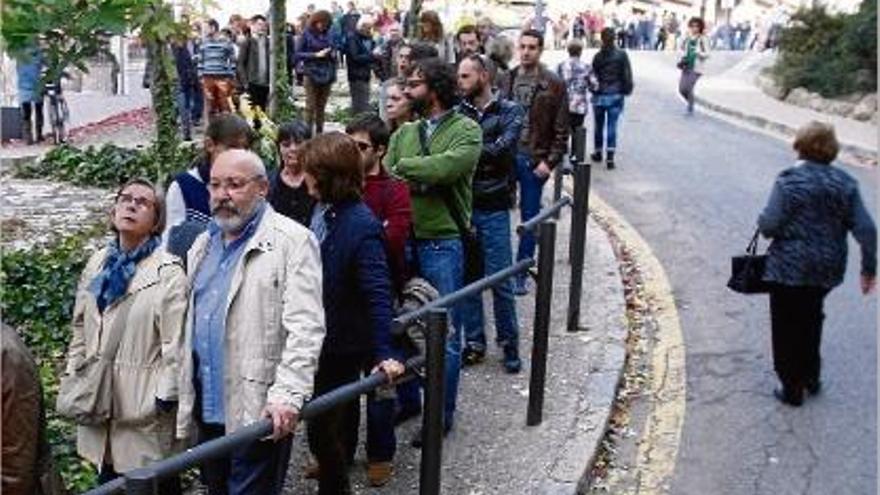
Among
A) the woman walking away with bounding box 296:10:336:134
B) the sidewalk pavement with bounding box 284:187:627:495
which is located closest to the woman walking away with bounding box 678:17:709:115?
the woman walking away with bounding box 296:10:336:134

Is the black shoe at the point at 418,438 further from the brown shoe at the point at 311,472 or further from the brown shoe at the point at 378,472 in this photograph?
the brown shoe at the point at 311,472

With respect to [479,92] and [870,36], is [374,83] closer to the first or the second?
[870,36]

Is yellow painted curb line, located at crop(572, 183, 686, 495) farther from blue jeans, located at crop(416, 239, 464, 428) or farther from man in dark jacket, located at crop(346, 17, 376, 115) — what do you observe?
man in dark jacket, located at crop(346, 17, 376, 115)

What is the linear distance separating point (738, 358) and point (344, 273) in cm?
377

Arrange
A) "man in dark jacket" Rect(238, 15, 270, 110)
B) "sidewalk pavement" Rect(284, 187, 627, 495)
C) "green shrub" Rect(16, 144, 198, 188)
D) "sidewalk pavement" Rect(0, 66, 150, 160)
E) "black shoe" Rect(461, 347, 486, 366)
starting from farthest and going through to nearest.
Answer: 1. "man in dark jacket" Rect(238, 15, 270, 110)
2. "sidewalk pavement" Rect(0, 66, 150, 160)
3. "green shrub" Rect(16, 144, 198, 188)
4. "black shoe" Rect(461, 347, 486, 366)
5. "sidewalk pavement" Rect(284, 187, 627, 495)

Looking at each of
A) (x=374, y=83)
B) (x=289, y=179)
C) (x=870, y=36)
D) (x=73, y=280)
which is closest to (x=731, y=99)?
(x=870, y=36)

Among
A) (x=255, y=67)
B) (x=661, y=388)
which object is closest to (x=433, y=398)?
(x=661, y=388)

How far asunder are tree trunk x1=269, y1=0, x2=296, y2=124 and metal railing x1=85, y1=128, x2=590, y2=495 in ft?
17.9

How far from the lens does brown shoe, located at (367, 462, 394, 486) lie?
17.3 feet

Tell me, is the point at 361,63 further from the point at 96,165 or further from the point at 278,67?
the point at 96,165

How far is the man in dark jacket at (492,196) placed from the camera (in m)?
6.69

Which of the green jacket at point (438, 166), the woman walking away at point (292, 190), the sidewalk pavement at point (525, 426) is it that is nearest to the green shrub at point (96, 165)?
the sidewalk pavement at point (525, 426)

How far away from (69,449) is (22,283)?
3.15 m

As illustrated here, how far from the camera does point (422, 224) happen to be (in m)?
5.86
